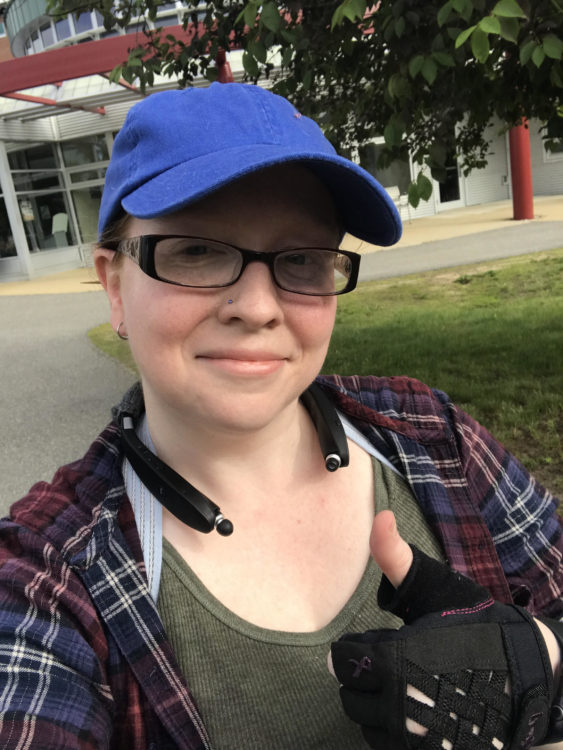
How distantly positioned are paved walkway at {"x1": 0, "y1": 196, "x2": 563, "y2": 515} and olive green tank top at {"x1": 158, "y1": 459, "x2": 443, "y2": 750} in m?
0.81

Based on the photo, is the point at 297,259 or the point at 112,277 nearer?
the point at 297,259

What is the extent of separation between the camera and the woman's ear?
133cm

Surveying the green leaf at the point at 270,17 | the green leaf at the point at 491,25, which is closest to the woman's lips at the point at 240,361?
the green leaf at the point at 491,25

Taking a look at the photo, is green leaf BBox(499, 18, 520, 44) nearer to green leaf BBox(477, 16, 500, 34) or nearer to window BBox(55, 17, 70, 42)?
green leaf BBox(477, 16, 500, 34)

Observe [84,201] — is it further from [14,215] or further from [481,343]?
[481,343]

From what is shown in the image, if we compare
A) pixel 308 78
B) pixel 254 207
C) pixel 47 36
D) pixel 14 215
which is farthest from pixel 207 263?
pixel 47 36

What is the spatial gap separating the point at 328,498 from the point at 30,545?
61 cm

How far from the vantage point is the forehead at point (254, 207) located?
117 centimetres

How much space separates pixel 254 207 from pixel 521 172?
627 inches

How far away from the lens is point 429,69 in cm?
239

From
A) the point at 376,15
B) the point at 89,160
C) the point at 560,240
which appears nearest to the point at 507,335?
the point at 376,15

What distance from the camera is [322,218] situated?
1.31 meters

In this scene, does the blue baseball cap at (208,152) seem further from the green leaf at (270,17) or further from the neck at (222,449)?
the green leaf at (270,17)

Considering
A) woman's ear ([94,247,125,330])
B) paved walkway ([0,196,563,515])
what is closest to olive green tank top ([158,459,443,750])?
woman's ear ([94,247,125,330])
